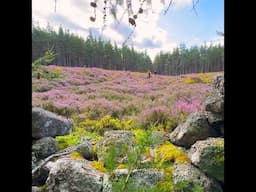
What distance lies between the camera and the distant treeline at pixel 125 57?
3418 mm

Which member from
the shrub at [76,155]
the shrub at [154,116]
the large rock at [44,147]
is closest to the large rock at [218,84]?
the shrub at [154,116]

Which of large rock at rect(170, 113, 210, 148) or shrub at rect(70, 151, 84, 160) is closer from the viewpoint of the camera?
shrub at rect(70, 151, 84, 160)

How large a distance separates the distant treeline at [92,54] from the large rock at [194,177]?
1384 millimetres

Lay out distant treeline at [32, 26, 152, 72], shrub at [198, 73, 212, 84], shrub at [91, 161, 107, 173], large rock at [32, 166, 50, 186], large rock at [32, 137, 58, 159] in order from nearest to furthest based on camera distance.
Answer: shrub at [91, 161, 107, 173]
large rock at [32, 166, 50, 186]
large rock at [32, 137, 58, 159]
distant treeline at [32, 26, 152, 72]
shrub at [198, 73, 212, 84]

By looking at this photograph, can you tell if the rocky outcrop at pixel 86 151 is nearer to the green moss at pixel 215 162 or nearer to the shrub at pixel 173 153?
the shrub at pixel 173 153

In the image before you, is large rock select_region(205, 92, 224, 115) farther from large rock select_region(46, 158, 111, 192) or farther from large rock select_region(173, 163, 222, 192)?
large rock select_region(46, 158, 111, 192)

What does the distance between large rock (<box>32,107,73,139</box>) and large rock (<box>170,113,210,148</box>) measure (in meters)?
0.99

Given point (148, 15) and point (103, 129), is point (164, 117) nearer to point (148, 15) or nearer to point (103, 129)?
point (103, 129)

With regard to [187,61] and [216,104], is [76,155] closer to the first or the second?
[216,104]

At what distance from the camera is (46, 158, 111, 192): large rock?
2004 millimetres

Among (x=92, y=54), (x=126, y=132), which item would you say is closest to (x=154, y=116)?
(x=126, y=132)

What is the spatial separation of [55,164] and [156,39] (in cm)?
142

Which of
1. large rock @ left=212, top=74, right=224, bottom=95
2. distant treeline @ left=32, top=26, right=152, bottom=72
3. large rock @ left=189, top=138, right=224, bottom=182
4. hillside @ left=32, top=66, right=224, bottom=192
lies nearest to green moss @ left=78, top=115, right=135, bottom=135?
hillside @ left=32, top=66, right=224, bottom=192
